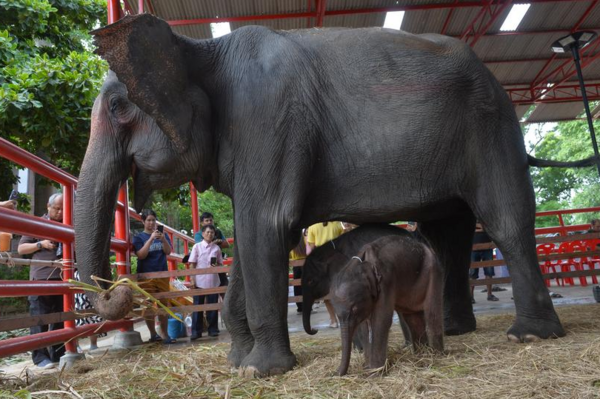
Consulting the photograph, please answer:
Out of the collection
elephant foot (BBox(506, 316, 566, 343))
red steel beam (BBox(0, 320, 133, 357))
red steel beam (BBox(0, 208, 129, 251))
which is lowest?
elephant foot (BBox(506, 316, 566, 343))

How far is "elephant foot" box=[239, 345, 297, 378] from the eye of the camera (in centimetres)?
299

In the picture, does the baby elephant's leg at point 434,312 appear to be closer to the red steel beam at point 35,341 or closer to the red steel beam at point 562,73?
the red steel beam at point 35,341

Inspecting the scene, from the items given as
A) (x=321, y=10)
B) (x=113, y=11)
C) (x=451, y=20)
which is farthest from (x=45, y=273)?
(x=451, y=20)

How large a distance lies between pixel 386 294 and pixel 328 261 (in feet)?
1.75

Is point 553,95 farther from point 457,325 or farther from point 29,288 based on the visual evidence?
point 29,288

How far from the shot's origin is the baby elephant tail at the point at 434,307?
311 centimetres

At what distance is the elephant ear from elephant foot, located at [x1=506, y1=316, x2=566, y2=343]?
7.67ft

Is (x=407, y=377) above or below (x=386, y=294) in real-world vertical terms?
below

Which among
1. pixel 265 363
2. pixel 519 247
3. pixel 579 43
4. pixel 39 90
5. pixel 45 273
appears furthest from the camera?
pixel 579 43

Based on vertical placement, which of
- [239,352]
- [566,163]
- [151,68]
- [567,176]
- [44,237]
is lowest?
[239,352]

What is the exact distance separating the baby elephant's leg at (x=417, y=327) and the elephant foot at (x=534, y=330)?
2.09 feet

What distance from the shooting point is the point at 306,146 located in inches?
128

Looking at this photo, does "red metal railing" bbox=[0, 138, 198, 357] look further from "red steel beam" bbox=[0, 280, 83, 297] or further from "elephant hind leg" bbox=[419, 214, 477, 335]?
"elephant hind leg" bbox=[419, 214, 477, 335]

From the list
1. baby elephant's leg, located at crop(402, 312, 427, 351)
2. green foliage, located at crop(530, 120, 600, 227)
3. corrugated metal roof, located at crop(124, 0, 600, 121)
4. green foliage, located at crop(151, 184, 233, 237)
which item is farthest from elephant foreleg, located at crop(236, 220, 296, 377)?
green foliage, located at crop(530, 120, 600, 227)
